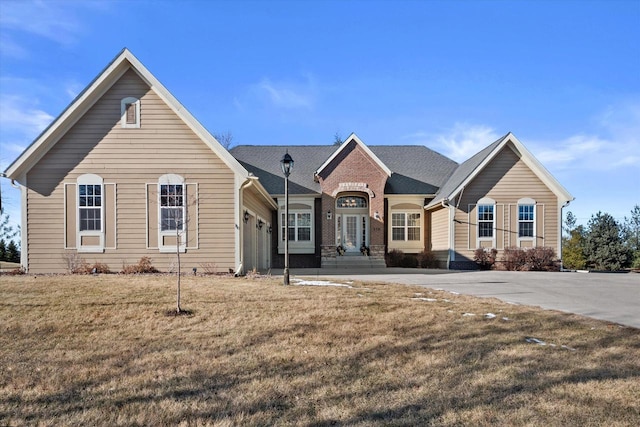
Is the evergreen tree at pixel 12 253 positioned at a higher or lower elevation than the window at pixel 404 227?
lower

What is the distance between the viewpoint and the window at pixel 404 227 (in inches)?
994

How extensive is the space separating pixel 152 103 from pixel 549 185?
18436mm

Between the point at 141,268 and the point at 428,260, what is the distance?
14.5m

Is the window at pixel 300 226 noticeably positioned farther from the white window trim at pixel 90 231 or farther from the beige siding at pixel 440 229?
the white window trim at pixel 90 231

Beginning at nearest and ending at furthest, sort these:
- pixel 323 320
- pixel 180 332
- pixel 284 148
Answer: pixel 180 332, pixel 323 320, pixel 284 148

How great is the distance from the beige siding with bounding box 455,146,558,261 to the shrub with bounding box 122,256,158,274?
14229 millimetres

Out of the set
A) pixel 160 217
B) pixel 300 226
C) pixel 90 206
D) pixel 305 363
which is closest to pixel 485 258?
pixel 300 226

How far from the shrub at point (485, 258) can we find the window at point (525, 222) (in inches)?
68.3

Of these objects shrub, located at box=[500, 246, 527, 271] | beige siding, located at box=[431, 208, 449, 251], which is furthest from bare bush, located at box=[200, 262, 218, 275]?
shrub, located at box=[500, 246, 527, 271]

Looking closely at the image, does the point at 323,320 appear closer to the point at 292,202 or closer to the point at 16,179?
the point at 16,179

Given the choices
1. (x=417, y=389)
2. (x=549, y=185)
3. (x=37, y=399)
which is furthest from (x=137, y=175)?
(x=549, y=185)

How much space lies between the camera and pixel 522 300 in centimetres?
1067

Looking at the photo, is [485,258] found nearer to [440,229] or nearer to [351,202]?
[440,229]

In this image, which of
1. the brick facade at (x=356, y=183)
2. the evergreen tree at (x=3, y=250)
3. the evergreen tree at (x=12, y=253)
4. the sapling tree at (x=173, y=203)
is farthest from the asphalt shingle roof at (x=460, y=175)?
the evergreen tree at (x=3, y=250)
